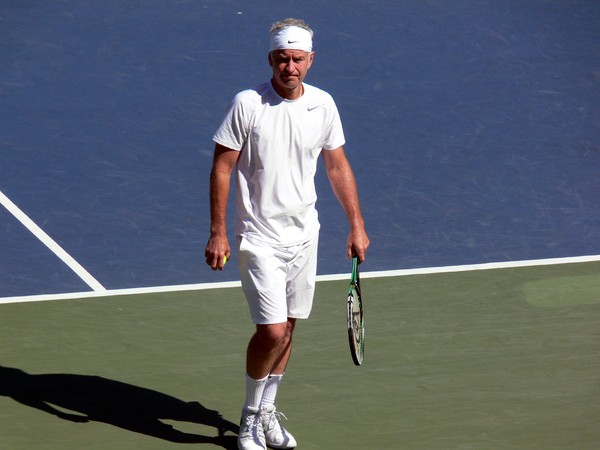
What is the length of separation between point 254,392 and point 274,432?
26cm

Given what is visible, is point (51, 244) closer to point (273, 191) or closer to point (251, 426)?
point (251, 426)

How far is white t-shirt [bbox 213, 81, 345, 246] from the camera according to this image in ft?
22.9

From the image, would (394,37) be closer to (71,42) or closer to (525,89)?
(525,89)

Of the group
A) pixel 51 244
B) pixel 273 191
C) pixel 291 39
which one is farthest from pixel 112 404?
pixel 51 244

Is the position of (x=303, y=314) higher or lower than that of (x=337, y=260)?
lower

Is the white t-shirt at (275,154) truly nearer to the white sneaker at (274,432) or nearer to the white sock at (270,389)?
the white sock at (270,389)

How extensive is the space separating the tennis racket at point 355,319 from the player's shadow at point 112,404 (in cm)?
87

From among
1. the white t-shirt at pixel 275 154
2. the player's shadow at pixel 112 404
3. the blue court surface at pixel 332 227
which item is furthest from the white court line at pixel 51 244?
Answer: the white t-shirt at pixel 275 154

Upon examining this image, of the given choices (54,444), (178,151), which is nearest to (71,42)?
(178,151)

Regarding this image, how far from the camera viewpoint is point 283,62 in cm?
695

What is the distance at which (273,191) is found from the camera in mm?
7062

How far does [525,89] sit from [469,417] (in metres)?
6.70

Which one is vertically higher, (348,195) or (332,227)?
(332,227)

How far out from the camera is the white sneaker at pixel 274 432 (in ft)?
24.1
